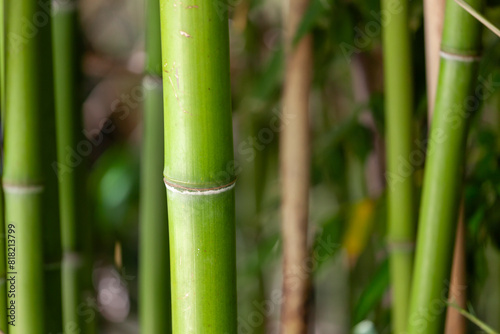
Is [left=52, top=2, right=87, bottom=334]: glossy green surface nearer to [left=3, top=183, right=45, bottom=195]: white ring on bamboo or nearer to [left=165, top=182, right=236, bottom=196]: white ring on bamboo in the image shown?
[left=3, top=183, right=45, bottom=195]: white ring on bamboo

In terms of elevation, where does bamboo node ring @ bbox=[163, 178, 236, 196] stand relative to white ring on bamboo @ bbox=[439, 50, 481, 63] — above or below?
below

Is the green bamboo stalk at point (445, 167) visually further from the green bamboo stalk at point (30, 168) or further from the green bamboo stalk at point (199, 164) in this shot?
the green bamboo stalk at point (30, 168)

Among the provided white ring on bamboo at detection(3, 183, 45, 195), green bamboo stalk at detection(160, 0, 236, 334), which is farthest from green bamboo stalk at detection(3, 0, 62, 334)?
green bamboo stalk at detection(160, 0, 236, 334)

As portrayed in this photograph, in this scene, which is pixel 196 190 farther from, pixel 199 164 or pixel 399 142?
pixel 399 142

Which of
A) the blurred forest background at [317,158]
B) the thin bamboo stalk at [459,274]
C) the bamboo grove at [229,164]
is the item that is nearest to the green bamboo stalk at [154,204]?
the bamboo grove at [229,164]

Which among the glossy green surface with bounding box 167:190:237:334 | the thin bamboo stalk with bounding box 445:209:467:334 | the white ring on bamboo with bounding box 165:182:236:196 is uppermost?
the white ring on bamboo with bounding box 165:182:236:196

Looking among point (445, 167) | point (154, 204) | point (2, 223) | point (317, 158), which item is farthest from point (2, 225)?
point (317, 158)
